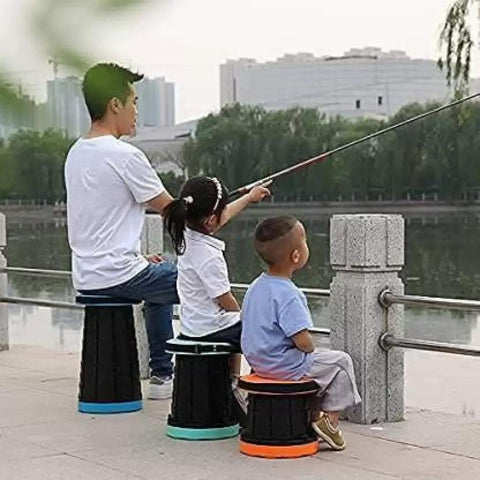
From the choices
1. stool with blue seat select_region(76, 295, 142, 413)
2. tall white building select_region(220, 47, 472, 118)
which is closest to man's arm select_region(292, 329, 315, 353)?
stool with blue seat select_region(76, 295, 142, 413)

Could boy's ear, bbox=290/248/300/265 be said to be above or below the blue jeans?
above

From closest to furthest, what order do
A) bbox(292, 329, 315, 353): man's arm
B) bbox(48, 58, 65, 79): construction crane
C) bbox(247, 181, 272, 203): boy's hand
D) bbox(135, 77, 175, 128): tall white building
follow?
bbox(48, 58, 65, 79): construction crane → bbox(135, 77, 175, 128): tall white building → bbox(292, 329, 315, 353): man's arm → bbox(247, 181, 272, 203): boy's hand

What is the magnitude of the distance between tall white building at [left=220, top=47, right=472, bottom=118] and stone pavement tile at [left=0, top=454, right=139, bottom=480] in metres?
3.53

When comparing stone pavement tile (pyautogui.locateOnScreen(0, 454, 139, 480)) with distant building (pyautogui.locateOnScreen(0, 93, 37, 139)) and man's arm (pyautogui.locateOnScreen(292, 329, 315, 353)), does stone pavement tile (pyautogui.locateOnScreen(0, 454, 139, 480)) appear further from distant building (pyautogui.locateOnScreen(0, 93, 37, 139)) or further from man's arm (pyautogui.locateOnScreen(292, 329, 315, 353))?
distant building (pyautogui.locateOnScreen(0, 93, 37, 139))

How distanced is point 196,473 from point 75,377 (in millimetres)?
2846

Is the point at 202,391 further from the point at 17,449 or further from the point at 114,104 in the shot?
the point at 114,104

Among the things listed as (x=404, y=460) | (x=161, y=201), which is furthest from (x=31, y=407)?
(x=404, y=460)

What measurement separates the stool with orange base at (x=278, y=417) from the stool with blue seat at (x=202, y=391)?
302 millimetres

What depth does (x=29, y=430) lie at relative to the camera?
18.8 feet

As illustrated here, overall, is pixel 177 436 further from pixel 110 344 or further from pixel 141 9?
pixel 141 9

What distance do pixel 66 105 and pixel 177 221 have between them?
4242mm

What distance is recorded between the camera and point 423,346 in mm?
5578

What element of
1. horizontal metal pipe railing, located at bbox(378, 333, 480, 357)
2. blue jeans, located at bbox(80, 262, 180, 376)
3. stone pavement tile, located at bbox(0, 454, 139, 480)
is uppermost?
blue jeans, located at bbox(80, 262, 180, 376)

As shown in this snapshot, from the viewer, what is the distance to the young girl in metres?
5.31
